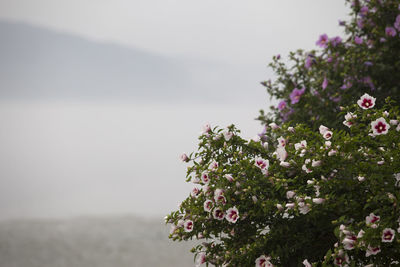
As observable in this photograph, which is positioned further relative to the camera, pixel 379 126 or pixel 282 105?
pixel 282 105

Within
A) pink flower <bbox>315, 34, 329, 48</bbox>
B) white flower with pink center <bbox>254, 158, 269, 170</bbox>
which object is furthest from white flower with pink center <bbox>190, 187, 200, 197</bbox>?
pink flower <bbox>315, 34, 329, 48</bbox>

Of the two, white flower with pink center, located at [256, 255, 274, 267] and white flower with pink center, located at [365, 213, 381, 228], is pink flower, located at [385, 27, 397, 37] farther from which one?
white flower with pink center, located at [256, 255, 274, 267]

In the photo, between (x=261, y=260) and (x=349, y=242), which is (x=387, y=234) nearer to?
(x=349, y=242)

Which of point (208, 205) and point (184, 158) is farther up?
point (184, 158)

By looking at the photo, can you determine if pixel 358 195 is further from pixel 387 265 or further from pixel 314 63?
pixel 314 63

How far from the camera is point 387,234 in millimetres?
2332

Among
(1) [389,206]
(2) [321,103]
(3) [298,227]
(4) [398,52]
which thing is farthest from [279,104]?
(1) [389,206]

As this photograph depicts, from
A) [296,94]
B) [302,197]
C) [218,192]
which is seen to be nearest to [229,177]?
[218,192]

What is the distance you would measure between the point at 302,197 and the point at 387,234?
0.52m

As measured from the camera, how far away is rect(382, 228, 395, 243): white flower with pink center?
7.58ft

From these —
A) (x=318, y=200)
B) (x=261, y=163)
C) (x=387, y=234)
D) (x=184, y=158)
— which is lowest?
(x=387, y=234)

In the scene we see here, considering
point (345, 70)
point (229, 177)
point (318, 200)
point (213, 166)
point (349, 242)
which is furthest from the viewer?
point (345, 70)

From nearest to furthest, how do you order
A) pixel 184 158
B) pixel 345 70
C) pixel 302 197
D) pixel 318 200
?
pixel 318 200 < pixel 302 197 < pixel 184 158 < pixel 345 70

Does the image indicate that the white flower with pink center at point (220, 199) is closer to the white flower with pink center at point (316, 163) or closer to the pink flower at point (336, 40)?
the white flower with pink center at point (316, 163)
